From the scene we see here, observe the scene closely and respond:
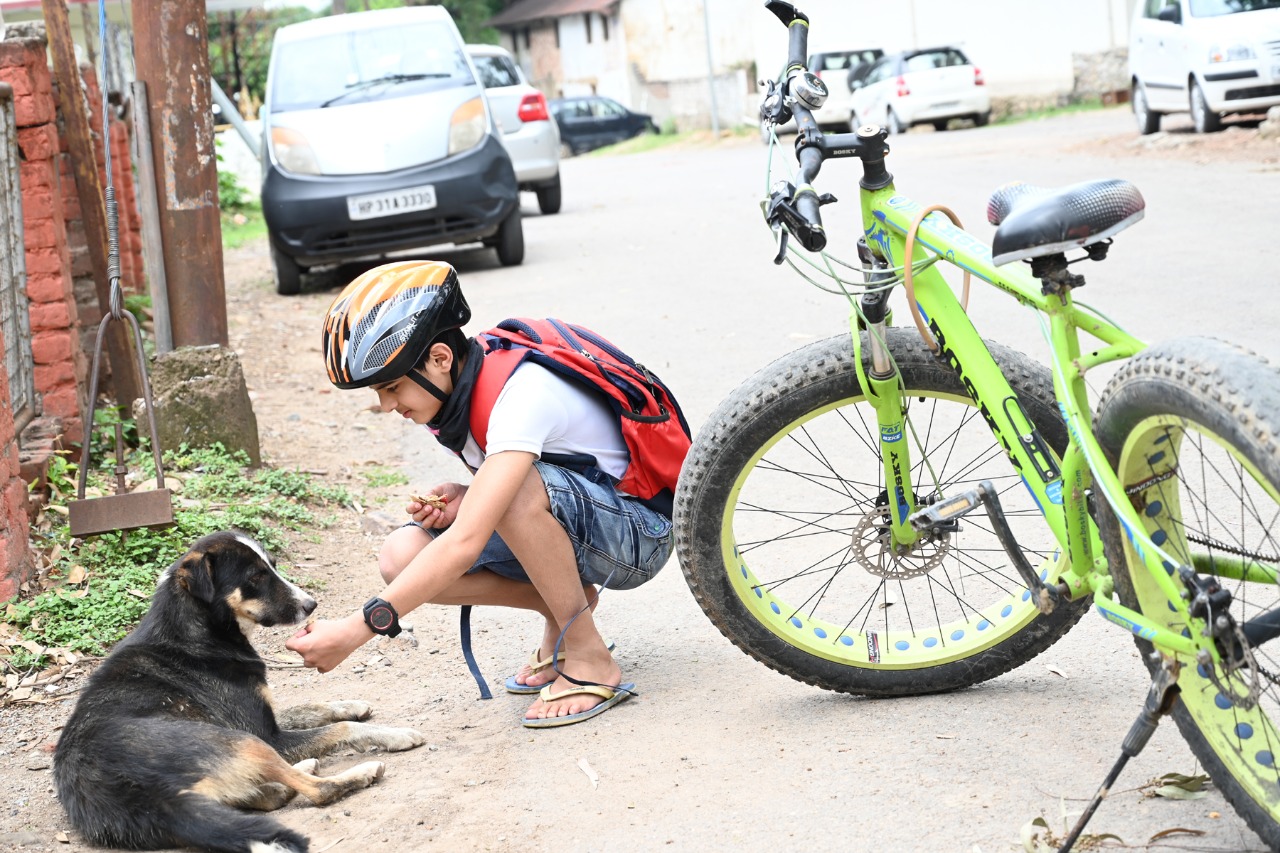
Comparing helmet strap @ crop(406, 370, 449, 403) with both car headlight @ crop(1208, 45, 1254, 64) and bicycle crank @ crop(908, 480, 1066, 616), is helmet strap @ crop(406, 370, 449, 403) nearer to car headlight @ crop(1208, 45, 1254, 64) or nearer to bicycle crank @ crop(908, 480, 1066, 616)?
bicycle crank @ crop(908, 480, 1066, 616)

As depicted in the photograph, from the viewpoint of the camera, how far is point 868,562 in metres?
3.58

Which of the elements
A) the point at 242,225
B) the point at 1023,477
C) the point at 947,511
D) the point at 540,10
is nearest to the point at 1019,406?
the point at 1023,477

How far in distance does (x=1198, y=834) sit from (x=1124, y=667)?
0.96m

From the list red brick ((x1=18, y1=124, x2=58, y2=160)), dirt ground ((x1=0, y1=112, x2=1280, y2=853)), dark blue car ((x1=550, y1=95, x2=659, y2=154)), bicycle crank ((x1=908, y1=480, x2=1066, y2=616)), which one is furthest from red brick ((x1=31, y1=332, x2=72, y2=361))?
dark blue car ((x1=550, y1=95, x2=659, y2=154))

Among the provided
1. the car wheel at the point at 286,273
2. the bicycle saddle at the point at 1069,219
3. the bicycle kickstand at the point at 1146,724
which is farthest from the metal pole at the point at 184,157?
the car wheel at the point at 286,273

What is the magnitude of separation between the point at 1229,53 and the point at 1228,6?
3.12ft

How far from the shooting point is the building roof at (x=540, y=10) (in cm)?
5153

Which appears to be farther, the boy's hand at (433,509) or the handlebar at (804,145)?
the boy's hand at (433,509)

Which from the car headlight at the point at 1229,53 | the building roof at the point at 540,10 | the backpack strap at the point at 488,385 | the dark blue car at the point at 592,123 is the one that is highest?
the building roof at the point at 540,10

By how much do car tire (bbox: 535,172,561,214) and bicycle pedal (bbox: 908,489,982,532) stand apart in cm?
1338

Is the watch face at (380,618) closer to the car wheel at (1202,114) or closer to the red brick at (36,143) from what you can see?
the red brick at (36,143)

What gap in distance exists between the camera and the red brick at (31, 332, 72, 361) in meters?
6.51

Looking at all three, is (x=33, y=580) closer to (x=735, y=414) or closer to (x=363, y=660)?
(x=363, y=660)

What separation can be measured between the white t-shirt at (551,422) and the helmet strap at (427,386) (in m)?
0.14
